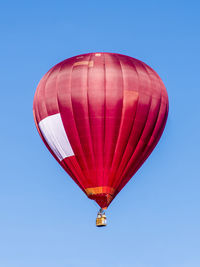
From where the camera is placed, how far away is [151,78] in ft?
153

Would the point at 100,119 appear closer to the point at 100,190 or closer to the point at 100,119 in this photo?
the point at 100,119

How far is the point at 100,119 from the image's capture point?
1777 inches

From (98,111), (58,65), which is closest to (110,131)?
(98,111)

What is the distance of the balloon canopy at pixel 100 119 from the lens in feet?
148

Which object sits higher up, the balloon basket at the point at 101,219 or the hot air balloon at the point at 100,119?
the hot air balloon at the point at 100,119

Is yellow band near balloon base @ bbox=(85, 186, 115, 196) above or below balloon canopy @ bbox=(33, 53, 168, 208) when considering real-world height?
below

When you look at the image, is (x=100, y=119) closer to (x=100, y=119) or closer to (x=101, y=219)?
(x=100, y=119)

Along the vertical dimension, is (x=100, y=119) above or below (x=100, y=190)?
above

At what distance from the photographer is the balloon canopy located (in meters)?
45.2

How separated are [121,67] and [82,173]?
4505 mm

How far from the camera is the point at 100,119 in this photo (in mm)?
45125

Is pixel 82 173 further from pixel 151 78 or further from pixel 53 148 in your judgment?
pixel 151 78

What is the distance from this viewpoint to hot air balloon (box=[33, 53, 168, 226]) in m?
45.2

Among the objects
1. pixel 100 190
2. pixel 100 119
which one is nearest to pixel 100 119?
pixel 100 119
